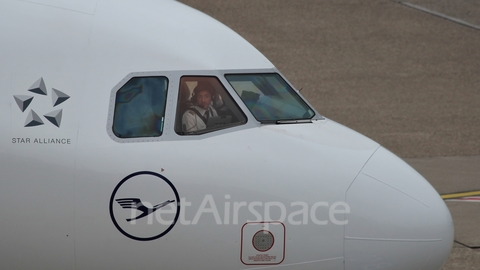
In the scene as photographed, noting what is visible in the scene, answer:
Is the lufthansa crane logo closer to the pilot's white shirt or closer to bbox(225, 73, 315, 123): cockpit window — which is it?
the pilot's white shirt

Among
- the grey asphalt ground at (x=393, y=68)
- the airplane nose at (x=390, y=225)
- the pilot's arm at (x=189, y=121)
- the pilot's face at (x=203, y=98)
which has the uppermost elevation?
the grey asphalt ground at (x=393, y=68)

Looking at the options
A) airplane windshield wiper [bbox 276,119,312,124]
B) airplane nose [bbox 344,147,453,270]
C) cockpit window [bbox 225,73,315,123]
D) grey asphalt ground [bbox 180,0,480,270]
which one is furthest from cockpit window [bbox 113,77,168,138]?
grey asphalt ground [bbox 180,0,480,270]

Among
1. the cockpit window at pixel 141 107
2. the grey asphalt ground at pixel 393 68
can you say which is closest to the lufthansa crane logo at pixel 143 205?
the cockpit window at pixel 141 107

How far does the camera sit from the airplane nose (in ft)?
23.4

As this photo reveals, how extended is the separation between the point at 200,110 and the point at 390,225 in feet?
7.11

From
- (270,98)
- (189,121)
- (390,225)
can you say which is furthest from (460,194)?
(189,121)

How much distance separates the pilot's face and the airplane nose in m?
1.64

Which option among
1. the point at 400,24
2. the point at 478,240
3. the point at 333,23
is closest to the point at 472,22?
the point at 400,24

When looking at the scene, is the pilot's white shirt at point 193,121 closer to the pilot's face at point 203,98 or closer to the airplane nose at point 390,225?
the pilot's face at point 203,98

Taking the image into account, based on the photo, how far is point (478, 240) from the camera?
1155 centimetres

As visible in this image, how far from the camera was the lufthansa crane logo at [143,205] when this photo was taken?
702 cm

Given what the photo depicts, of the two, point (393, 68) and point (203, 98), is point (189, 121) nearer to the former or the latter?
point (203, 98)

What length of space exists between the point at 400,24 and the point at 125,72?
18.7m

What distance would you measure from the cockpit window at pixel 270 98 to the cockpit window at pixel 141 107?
72 cm
